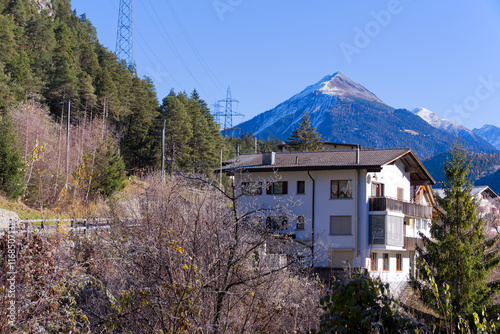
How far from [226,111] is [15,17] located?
34643mm

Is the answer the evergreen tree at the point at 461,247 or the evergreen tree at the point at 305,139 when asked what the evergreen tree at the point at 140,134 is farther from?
the evergreen tree at the point at 461,247

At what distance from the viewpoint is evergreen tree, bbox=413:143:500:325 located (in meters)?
26.9

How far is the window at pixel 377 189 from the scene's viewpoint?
37.9m

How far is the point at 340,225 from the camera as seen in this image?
36438 millimetres

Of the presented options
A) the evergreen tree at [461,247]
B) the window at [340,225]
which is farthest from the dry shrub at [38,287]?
the window at [340,225]

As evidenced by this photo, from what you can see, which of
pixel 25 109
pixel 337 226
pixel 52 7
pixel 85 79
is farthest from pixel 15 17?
pixel 337 226

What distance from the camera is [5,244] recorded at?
1063 centimetres

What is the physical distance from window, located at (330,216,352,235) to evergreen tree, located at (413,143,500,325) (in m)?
8.28

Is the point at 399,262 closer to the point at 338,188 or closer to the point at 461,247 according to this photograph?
the point at 338,188

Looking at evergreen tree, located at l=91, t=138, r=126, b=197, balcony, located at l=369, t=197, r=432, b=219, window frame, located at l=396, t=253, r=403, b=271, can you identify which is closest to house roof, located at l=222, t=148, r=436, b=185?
balcony, located at l=369, t=197, r=432, b=219

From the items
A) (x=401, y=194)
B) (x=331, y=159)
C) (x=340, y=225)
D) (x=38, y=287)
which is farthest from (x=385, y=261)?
(x=38, y=287)

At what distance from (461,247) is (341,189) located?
11304 mm

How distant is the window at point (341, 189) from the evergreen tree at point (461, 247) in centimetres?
901

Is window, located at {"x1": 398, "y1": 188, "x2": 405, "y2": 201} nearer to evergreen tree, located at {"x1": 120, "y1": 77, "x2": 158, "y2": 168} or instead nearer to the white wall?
the white wall
